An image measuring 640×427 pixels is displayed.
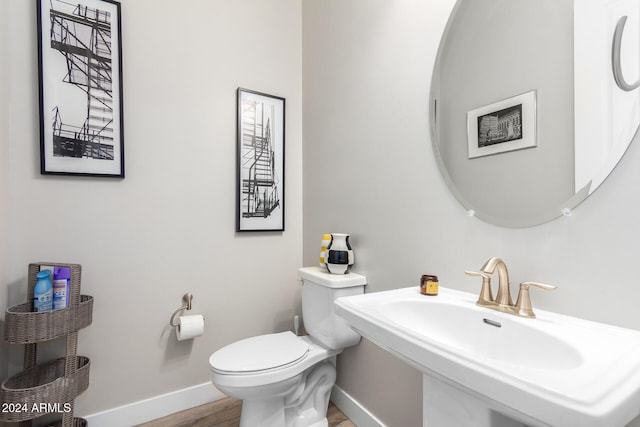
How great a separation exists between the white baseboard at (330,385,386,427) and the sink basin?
2.60ft

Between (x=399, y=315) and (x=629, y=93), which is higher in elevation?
(x=629, y=93)

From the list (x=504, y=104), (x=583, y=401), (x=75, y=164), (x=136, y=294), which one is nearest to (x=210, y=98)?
(x=75, y=164)

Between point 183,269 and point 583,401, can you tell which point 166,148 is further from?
point 583,401

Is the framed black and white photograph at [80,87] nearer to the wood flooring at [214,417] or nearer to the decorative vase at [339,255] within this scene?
the decorative vase at [339,255]

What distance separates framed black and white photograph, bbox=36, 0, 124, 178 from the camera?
1361 millimetres

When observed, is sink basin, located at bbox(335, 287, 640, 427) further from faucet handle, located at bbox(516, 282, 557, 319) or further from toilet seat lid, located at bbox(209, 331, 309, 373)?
toilet seat lid, located at bbox(209, 331, 309, 373)

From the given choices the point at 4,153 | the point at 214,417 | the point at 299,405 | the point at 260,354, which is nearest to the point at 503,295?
the point at 260,354

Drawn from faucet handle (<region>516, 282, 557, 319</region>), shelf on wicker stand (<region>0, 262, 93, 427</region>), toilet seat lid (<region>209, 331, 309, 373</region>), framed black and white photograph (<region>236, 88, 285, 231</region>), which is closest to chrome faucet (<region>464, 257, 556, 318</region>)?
faucet handle (<region>516, 282, 557, 319</region>)

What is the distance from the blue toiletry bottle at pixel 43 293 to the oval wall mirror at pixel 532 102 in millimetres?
1608

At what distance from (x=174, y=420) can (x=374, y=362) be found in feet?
3.59

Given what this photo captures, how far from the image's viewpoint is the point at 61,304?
122 cm

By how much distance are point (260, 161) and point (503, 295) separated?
4.86ft

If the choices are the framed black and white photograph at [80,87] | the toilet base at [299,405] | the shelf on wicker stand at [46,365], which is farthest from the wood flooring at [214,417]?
the framed black and white photograph at [80,87]

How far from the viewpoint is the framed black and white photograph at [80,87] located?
53.6 inches
